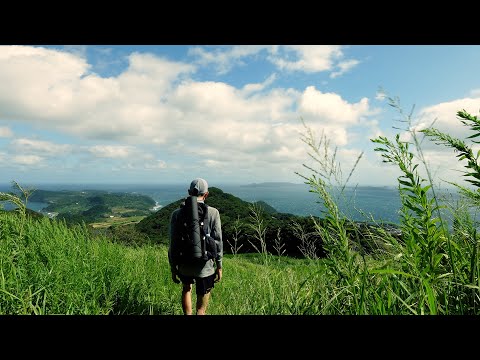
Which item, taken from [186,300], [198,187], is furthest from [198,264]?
[198,187]

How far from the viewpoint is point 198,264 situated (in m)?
4.52

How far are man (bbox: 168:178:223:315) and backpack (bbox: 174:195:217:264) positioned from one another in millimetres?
34

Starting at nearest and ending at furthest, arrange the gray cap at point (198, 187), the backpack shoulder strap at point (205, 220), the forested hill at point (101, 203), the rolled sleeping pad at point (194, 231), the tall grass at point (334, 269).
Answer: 1. the tall grass at point (334, 269)
2. the rolled sleeping pad at point (194, 231)
3. the backpack shoulder strap at point (205, 220)
4. the gray cap at point (198, 187)
5. the forested hill at point (101, 203)

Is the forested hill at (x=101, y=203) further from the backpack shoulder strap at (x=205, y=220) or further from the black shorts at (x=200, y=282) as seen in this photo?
A: the backpack shoulder strap at (x=205, y=220)

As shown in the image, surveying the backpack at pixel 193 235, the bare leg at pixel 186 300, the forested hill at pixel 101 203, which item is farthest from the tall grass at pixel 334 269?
the forested hill at pixel 101 203

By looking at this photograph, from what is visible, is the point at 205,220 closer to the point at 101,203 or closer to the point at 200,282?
the point at 200,282

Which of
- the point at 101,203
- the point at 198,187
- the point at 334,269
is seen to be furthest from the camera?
the point at 101,203

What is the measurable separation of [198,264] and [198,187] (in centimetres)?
109

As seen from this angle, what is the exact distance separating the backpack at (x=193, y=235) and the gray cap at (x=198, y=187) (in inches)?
4.8

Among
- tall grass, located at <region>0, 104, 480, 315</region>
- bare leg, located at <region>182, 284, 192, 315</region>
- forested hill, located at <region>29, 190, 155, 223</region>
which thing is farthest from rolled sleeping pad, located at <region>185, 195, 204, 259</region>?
forested hill, located at <region>29, 190, 155, 223</region>

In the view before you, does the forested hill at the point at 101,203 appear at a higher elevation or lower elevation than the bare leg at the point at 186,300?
lower

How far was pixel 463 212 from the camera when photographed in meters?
2.58

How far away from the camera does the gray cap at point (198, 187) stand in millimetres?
4660
